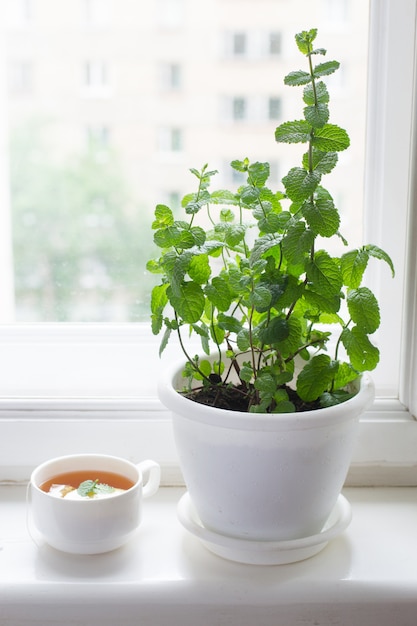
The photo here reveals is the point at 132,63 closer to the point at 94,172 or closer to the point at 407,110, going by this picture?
the point at 94,172

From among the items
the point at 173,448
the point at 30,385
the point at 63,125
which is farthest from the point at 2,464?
the point at 63,125

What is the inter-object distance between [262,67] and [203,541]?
68 cm

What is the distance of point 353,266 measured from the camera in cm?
79

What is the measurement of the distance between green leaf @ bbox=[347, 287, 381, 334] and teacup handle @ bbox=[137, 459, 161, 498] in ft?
1.07

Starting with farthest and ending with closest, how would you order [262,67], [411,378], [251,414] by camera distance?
[262,67], [411,378], [251,414]

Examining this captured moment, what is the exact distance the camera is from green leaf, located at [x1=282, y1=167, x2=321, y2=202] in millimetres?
748

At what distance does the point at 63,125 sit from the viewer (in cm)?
120

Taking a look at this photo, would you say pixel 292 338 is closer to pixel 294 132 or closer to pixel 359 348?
pixel 359 348

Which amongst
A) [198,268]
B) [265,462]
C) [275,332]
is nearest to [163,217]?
[198,268]

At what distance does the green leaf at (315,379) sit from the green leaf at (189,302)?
0.44 ft

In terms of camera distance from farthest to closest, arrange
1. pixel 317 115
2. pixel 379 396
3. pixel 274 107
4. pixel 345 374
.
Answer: pixel 274 107
pixel 379 396
pixel 345 374
pixel 317 115

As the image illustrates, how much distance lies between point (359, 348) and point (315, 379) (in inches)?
2.3

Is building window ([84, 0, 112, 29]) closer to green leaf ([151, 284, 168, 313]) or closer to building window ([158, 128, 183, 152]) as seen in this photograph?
building window ([158, 128, 183, 152])

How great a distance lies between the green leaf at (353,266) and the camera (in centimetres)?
79
